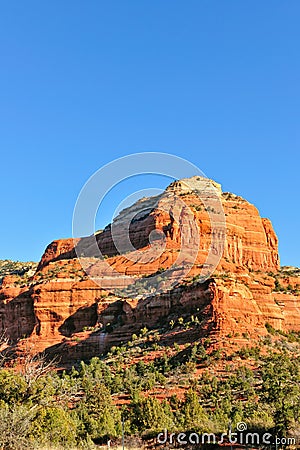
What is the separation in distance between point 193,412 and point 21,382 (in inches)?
639

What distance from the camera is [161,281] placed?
2832 inches

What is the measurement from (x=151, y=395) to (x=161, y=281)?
2609 centimetres

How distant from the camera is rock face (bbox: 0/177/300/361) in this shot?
6234 cm

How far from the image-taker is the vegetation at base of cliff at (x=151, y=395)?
22703 millimetres

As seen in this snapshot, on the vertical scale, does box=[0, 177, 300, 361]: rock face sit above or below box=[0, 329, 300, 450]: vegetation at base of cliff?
above

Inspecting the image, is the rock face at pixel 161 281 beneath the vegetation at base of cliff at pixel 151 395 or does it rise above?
above

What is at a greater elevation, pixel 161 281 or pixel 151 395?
pixel 161 281

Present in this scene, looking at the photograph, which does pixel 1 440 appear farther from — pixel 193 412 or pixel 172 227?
pixel 172 227

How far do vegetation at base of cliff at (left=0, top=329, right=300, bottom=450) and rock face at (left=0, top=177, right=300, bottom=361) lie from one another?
4.10 m

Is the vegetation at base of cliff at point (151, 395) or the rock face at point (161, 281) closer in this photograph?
the vegetation at base of cliff at point (151, 395)

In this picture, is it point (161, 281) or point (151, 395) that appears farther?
point (161, 281)

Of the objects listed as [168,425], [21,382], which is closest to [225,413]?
[168,425]

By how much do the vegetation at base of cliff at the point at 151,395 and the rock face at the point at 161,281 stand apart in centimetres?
410

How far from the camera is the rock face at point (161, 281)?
62344mm
